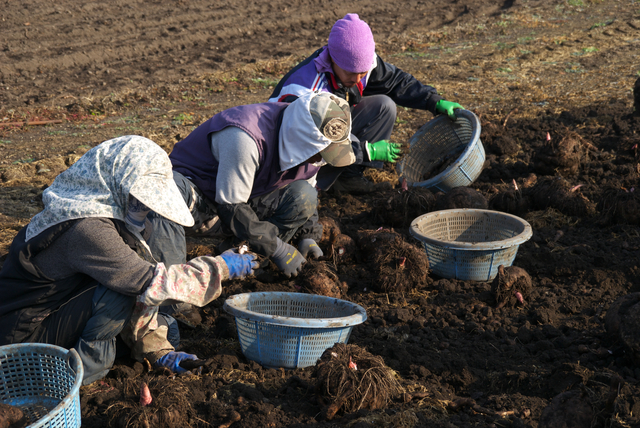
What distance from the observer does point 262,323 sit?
292cm

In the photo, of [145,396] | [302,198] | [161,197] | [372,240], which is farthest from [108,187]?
[372,240]

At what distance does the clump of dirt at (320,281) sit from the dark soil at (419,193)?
1.9 inches

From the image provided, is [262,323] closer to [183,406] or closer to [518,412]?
[183,406]

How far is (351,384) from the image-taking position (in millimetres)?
2611

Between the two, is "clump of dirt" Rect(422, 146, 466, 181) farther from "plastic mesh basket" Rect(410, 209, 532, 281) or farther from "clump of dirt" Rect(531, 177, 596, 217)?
"plastic mesh basket" Rect(410, 209, 532, 281)

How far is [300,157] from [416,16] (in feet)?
34.8

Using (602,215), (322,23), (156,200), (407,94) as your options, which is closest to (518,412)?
(156,200)

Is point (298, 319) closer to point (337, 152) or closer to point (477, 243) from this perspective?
point (337, 152)

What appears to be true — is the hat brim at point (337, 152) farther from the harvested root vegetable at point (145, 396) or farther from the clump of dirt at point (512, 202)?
the clump of dirt at point (512, 202)

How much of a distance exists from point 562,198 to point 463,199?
2.97ft

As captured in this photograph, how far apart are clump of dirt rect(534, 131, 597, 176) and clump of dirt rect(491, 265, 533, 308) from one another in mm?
2227

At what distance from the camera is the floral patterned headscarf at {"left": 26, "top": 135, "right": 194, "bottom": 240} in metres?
2.64

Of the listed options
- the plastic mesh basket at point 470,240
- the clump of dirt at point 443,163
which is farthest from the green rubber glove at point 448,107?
the plastic mesh basket at point 470,240

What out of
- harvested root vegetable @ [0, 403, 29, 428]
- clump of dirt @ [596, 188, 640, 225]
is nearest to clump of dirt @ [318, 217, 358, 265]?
clump of dirt @ [596, 188, 640, 225]
